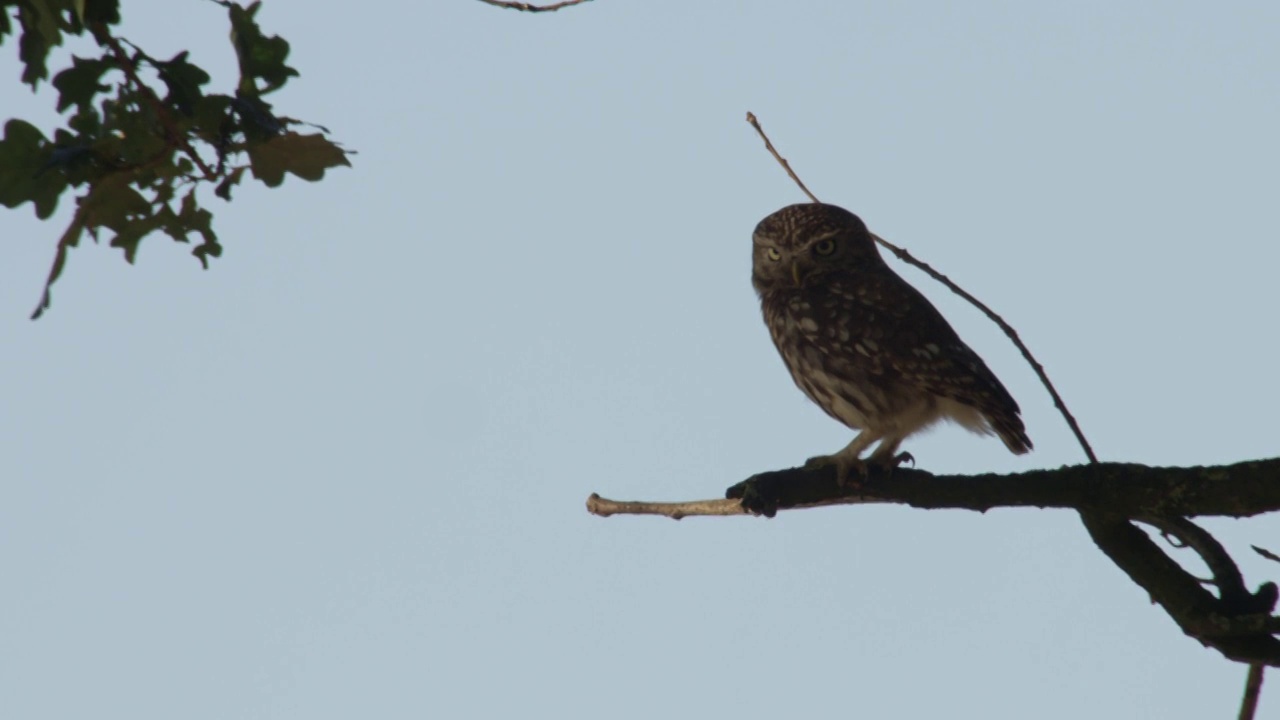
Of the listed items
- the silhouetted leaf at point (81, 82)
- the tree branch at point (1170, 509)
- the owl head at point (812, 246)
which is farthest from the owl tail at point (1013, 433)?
the silhouetted leaf at point (81, 82)

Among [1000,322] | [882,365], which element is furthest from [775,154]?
[882,365]

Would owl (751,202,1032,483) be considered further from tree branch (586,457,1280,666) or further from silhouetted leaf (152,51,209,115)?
silhouetted leaf (152,51,209,115)

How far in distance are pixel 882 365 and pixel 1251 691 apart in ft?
7.01

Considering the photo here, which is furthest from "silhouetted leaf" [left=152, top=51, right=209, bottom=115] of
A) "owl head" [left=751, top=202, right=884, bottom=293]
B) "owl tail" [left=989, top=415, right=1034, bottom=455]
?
"owl head" [left=751, top=202, right=884, bottom=293]

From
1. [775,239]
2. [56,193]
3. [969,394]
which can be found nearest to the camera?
[56,193]

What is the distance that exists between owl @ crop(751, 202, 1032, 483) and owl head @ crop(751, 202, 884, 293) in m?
0.17

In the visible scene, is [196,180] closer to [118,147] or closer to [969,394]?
[118,147]

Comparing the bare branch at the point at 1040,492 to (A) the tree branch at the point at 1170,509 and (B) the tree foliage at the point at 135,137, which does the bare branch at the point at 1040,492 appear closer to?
(A) the tree branch at the point at 1170,509

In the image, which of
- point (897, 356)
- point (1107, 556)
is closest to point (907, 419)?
point (897, 356)

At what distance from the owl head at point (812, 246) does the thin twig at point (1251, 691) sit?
2952 millimetres

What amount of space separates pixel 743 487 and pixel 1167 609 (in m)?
1.08

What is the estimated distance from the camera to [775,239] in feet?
19.9

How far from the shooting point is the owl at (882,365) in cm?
496

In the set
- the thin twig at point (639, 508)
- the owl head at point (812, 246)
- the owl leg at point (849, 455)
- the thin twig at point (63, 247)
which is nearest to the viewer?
the thin twig at point (63, 247)
